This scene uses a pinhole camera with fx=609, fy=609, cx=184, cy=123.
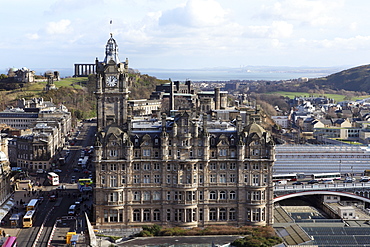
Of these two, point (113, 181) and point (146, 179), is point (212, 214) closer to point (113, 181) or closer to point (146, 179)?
point (146, 179)

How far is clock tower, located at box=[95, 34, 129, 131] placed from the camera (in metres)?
87.1

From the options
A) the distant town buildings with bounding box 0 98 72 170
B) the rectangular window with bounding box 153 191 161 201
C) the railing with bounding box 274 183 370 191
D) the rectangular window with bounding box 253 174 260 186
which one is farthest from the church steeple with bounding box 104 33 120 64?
the distant town buildings with bounding box 0 98 72 170

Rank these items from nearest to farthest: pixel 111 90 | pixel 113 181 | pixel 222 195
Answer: pixel 113 181 → pixel 222 195 → pixel 111 90

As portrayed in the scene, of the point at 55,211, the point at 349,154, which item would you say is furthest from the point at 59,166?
the point at 349,154

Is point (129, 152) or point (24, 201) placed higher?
point (129, 152)

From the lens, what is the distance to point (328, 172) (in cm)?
12375

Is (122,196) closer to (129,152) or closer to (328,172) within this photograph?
(129,152)

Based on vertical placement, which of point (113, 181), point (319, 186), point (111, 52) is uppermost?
point (111, 52)

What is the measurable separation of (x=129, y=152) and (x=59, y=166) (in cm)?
5460

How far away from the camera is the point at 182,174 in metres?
82.3

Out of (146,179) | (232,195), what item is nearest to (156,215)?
(146,179)

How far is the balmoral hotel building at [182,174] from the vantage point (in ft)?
268

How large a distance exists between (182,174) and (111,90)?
16.4 meters

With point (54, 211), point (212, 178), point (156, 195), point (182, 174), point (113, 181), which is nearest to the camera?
point (113, 181)
